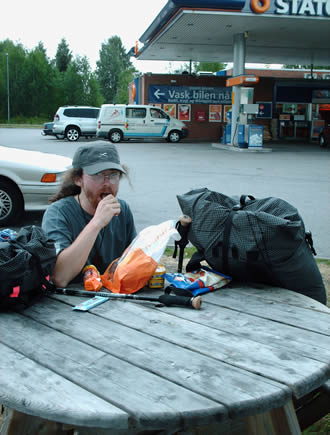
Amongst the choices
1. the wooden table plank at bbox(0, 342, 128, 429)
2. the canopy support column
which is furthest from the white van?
the wooden table plank at bbox(0, 342, 128, 429)

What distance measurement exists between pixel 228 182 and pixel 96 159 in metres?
9.16

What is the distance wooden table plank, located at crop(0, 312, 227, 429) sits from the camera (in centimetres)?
133

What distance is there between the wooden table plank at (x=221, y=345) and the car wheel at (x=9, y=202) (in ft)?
16.9

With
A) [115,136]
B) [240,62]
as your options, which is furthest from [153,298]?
[115,136]

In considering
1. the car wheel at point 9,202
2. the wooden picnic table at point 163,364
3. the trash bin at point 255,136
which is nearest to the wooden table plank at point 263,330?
the wooden picnic table at point 163,364

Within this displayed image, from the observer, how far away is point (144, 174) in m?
13.1

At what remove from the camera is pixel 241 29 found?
21516mm

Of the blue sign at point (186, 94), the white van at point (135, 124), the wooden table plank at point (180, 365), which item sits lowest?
the wooden table plank at point (180, 365)

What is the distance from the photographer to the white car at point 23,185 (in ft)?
22.8

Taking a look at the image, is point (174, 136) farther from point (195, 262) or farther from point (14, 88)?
point (14, 88)

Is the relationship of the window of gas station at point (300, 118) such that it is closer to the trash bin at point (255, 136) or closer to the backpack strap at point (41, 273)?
the trash bin at point (255, 136)

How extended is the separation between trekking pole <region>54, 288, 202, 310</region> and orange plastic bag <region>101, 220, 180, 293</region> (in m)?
0.06

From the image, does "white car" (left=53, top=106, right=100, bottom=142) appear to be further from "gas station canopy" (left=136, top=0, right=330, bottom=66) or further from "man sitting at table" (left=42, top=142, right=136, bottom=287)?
"man sitting at table" (left=42, top=142, right=136, bottom=287)

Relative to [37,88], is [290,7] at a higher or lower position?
lower
